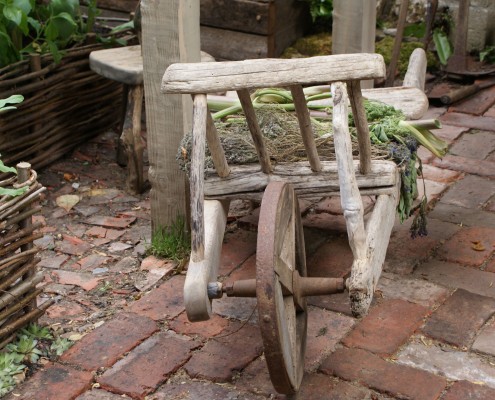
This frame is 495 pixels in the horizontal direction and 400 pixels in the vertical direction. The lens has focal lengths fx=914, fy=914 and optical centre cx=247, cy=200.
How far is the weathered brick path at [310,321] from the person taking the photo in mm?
3473

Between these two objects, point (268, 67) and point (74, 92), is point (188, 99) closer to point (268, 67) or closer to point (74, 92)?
point (268, 67)

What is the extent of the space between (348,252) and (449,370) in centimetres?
107

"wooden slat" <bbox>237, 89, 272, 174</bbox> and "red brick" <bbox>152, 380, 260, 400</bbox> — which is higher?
"wooden slat" <bbox>237, 89, 272, 174</bbox>

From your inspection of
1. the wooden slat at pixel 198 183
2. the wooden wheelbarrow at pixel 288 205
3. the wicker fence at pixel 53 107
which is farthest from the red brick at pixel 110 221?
the wooden slat at pixel 198 183

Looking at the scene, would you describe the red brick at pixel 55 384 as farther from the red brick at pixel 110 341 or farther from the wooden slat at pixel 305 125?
the wooden slat at pixel 305 125

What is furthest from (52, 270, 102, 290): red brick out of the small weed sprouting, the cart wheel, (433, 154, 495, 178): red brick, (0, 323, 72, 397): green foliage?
(433, 154, 495, 178): red brick

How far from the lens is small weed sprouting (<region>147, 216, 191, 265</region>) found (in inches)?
176

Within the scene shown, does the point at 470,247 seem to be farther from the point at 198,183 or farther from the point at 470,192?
the point at 198,183

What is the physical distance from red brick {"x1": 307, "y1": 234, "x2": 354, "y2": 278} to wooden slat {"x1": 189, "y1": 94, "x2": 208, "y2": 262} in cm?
118

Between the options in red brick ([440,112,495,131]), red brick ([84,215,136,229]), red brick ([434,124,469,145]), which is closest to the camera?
red brick ([84,215,136,229])

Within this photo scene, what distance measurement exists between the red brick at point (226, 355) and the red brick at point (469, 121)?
2.65 metres

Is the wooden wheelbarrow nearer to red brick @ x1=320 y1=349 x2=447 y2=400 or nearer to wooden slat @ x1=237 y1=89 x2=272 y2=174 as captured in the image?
wooden slat @ x1=237 y1=89 x2=272 y2=174

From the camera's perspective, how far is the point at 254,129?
3512mm

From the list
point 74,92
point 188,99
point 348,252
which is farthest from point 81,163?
point 348,252
